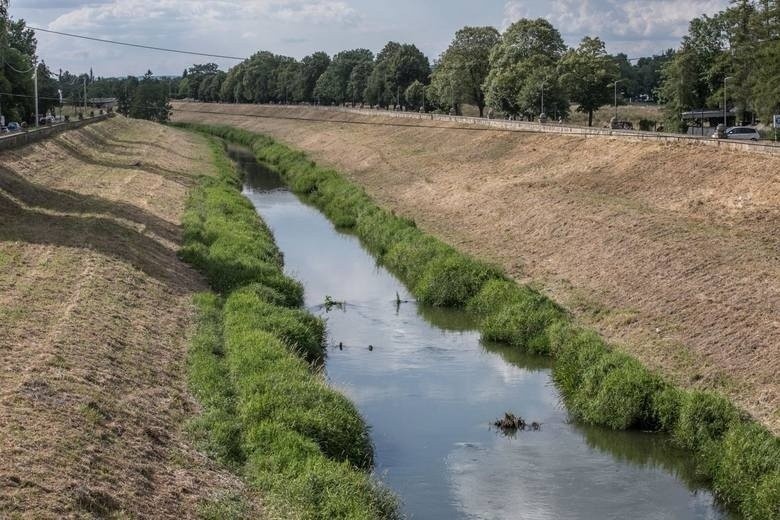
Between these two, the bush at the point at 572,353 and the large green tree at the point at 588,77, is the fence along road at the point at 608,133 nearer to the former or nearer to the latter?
the large green tree at the point at 588,77

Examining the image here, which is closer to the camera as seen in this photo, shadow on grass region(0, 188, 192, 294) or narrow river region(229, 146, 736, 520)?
narrow river region(229, 146, 736, 520)

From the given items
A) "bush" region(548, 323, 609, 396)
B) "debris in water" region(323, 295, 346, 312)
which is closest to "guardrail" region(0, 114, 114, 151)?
"debris in water" region(323, 295, 346, 312)

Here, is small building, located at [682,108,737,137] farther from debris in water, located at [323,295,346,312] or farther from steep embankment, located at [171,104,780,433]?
debris in water, located at [323,295,346,312]

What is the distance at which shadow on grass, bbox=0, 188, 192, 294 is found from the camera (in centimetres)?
2845

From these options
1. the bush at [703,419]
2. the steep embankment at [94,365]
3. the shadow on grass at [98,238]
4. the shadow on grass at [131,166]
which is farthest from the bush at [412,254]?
the shadow on grass at [131,166]

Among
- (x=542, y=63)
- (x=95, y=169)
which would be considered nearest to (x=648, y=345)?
(x=95, y=169)

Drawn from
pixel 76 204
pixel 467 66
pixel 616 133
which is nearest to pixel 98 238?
pixel 76 204

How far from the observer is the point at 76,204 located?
3875 cm

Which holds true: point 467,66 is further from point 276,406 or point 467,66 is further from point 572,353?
point 276,406

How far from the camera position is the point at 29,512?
11.9 metres

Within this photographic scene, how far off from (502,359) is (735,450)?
8.90 meters

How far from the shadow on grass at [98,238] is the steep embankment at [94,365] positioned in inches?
2.4

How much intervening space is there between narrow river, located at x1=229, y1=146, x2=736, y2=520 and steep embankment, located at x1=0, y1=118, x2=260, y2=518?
375 centimetres

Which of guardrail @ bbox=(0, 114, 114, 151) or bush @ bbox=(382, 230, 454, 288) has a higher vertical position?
guardrail @ bbox=(0, 114, 114, 151)
